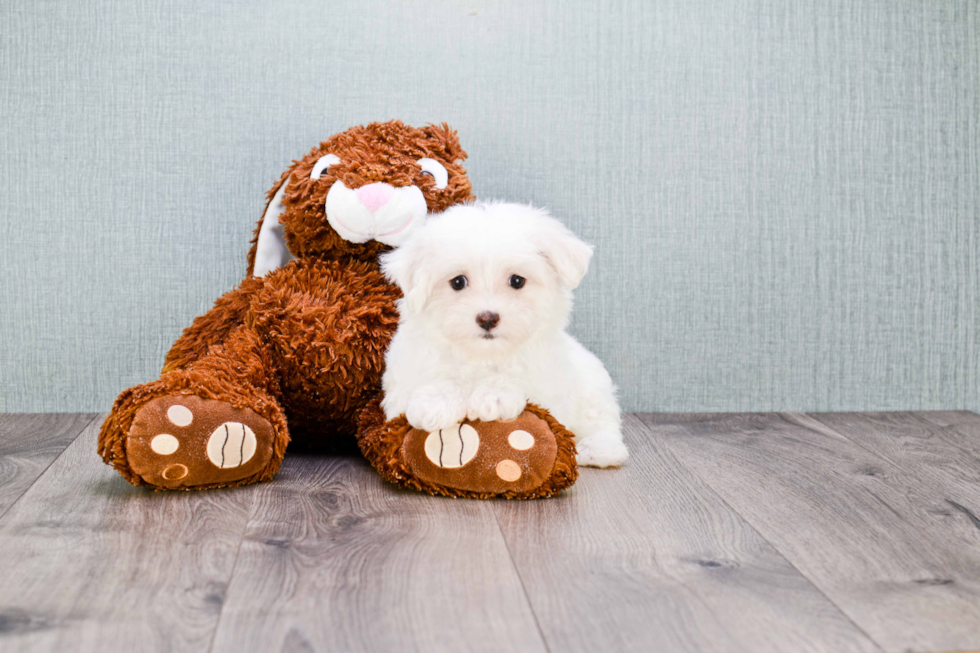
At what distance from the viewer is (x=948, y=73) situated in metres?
1.85

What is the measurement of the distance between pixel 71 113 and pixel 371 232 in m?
0.77

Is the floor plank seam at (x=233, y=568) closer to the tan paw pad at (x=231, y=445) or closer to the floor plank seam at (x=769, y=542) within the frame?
the tan paw pad at (x=231, y=445)

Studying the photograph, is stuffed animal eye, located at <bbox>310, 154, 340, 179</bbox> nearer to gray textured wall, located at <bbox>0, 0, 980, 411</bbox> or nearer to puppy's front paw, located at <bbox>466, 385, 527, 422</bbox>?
gray textured wall, located at <bbox>0, 0, 980, 411</bbox>

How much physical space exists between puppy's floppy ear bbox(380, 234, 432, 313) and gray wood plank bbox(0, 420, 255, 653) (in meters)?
0.38

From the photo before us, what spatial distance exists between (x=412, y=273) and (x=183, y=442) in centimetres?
41

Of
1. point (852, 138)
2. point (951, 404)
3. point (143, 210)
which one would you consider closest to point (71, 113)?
point (143, 210)

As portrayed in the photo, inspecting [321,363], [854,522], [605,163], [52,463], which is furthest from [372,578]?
[605,163]

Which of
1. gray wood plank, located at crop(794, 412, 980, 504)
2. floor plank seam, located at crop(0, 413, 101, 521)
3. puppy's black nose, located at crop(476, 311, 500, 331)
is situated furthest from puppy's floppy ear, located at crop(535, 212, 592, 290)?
floor plank seam, located at crop(0, 413, 101, 521)

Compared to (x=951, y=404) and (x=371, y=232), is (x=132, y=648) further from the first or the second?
(x=951, y=404)

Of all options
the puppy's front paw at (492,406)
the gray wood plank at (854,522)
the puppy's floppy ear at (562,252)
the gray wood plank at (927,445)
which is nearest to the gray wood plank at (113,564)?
the puppy's front paw at (492,406)

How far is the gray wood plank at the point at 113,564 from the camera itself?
80 cm

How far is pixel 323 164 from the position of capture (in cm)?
146

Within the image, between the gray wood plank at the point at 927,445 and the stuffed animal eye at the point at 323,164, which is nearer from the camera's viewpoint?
the gray wood plank at the point at 927,445

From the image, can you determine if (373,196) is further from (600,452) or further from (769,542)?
(769,542)
